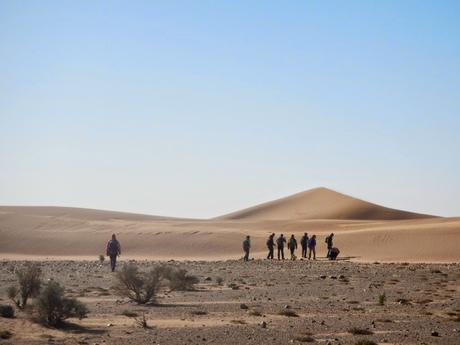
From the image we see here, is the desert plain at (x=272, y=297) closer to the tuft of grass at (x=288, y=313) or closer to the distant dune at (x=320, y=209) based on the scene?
the tuft of grass at (x=288, y=313)

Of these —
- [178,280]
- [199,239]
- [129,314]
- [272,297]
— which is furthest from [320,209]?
[129,314]

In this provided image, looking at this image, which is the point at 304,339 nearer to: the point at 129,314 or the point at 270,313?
the point at 270,313

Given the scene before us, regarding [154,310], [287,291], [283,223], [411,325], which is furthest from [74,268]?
[283,223]

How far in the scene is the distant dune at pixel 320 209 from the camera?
12800 centimetres

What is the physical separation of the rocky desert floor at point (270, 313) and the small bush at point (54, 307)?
29 centimetres

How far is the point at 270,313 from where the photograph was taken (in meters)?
20.2

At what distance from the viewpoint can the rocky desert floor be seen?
1622 centimetres

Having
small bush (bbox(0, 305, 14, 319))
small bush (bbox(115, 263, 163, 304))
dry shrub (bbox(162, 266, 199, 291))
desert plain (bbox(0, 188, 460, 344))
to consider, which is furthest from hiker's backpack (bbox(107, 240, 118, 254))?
small bush (bbox(0, 305, 14, 319))

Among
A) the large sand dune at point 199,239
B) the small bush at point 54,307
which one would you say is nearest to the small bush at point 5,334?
the small bush at point 54,307

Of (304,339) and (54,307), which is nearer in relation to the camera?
(304,339)

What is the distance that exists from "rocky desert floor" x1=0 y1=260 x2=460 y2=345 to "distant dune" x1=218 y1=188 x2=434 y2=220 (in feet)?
310

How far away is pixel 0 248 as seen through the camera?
215 feet

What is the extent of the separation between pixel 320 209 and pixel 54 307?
12030 cm

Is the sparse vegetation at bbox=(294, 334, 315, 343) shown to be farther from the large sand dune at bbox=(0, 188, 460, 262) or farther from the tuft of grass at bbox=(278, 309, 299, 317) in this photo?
the large sand dune at bbox=(0, 188, 460, 262)
